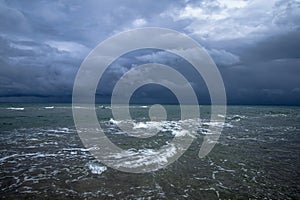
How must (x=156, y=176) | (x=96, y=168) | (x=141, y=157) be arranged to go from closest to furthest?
(x=156, y=176) → (x=96, y=168) → (x=141, y=157)

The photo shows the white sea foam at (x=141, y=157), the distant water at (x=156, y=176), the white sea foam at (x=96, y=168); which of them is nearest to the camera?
the distant water at (x=156, y=176)

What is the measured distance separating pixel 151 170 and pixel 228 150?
26.0 ft

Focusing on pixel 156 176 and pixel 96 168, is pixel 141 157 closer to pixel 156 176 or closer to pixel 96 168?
pixel 96 168

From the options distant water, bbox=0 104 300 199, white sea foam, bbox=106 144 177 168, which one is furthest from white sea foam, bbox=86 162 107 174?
white sea foam, bbox=106 144 177 168

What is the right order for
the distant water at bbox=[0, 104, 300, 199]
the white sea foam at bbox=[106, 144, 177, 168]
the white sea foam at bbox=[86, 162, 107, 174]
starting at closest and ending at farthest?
the distant water at bbox=[0, 104, 300, 199], the white sea foam at bbox=[86, 162, 107, 174], the white sea foam at bbox=[106, 144, 177, 168]

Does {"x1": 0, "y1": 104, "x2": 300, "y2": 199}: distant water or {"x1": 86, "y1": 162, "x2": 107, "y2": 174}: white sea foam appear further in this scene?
{"x1": 86, "y1": 162, "x2": 107, "y2": 174}: white sea foam

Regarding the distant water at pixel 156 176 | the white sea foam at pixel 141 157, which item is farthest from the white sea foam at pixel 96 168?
the white sea foam at pixel 141 157

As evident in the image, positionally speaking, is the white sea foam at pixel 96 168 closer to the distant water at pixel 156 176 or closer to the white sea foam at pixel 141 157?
the distant water at pixel 156 176

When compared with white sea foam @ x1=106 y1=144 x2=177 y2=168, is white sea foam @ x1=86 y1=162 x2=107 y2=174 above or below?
below

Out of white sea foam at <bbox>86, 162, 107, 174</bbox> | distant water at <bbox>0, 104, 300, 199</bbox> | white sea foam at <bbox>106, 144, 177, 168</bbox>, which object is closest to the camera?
distant water at <bbox>0, 104, 300, 199</bbox>

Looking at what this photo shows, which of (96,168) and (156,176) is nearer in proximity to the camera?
(156,176)

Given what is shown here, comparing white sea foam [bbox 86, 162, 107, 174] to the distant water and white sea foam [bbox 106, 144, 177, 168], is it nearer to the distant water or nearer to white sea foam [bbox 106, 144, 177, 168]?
the distant water

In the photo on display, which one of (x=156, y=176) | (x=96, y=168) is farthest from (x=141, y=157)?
(x=156, y=176)

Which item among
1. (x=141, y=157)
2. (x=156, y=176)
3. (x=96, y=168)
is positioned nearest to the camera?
(x=156, y=176)
